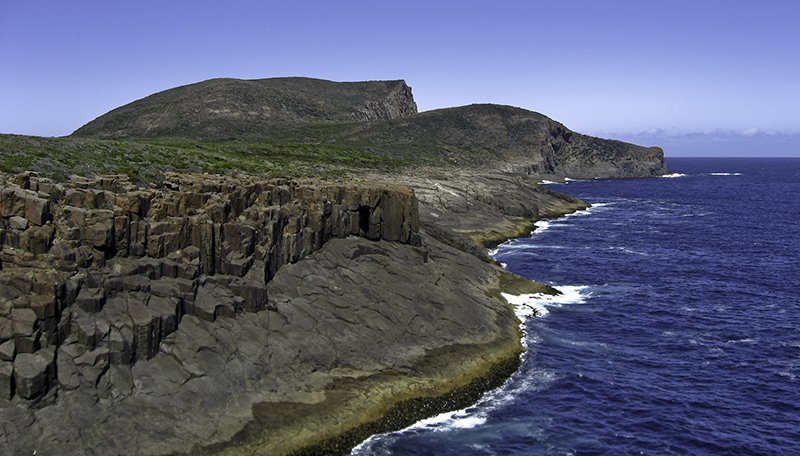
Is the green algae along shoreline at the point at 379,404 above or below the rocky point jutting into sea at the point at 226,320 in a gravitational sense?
below

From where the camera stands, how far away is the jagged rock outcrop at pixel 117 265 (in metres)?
36.6

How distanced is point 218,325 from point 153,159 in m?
55.5

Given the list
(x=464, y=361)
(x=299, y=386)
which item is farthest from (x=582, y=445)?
(x=299, y=386)

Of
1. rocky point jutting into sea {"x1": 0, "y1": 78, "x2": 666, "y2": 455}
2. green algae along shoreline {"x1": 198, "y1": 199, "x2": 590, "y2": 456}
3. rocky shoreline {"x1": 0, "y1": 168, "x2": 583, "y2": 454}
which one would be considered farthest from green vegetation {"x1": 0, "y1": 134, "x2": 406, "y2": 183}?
green algae along shoreline {"x1": 198, "y1": 199, "x2": 590, "y2": 456}

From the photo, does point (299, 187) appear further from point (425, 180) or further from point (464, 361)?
point (425, 180)

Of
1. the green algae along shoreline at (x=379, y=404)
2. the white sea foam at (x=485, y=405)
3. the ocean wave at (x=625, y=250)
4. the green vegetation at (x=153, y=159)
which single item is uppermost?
the green vegetation at (x=153, y=159)

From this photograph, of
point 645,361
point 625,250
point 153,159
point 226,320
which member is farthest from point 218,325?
point 625,250

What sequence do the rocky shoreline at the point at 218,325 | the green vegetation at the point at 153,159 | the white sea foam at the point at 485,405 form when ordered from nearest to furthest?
the rocky shoreline at the point at 218,325, the white sea foam at the point at 485,405, the green vegetation at the point at 153,159

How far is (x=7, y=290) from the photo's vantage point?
36906mm

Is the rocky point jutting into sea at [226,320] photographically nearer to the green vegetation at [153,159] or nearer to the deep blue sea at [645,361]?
the deep blue sea at [645,361]

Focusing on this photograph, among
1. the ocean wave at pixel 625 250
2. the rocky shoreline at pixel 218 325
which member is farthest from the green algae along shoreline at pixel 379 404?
the ocean wave at pixel 625 250

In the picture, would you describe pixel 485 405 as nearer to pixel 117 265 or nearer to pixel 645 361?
pixel 645 361

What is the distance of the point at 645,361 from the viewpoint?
53.8 m

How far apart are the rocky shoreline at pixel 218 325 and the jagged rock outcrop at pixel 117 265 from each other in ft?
0.33
